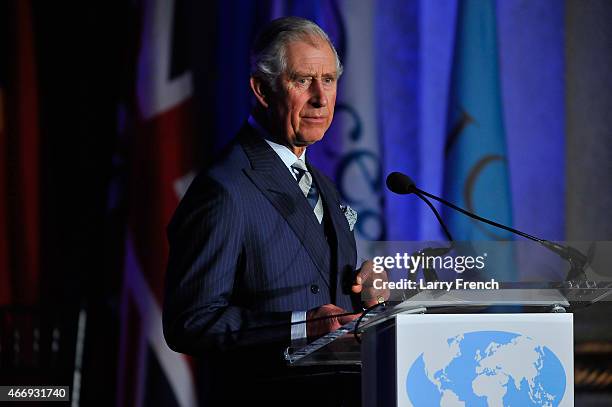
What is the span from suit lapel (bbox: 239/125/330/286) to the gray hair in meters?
0.24

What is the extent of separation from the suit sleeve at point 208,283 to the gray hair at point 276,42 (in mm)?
377

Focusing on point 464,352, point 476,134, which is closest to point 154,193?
point 476,134

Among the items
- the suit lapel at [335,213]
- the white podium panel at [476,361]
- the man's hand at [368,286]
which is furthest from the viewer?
the suit lapel at [335,213]

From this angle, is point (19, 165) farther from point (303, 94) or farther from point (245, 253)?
point (245, 253)

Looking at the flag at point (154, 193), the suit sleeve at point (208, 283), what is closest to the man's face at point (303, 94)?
the suit sleeve at point (208, 283)

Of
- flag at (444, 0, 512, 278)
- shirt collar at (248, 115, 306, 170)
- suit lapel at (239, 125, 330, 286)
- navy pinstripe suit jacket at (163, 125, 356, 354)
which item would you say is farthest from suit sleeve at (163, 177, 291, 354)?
flag at (444, 0, 512, 278)

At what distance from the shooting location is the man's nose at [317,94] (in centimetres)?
243

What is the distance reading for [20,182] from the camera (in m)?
4.05

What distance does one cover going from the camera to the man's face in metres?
2.39

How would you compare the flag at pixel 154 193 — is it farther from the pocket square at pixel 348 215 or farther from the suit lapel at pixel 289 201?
the suit lapel at pixel 289 201

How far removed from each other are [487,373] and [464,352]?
0.17ft

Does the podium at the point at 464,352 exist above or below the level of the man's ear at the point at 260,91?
below

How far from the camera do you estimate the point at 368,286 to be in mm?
1958

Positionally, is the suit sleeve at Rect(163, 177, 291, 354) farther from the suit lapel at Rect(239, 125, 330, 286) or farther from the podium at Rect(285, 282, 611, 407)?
the podium at Rect(285, 282, 611, 407)
